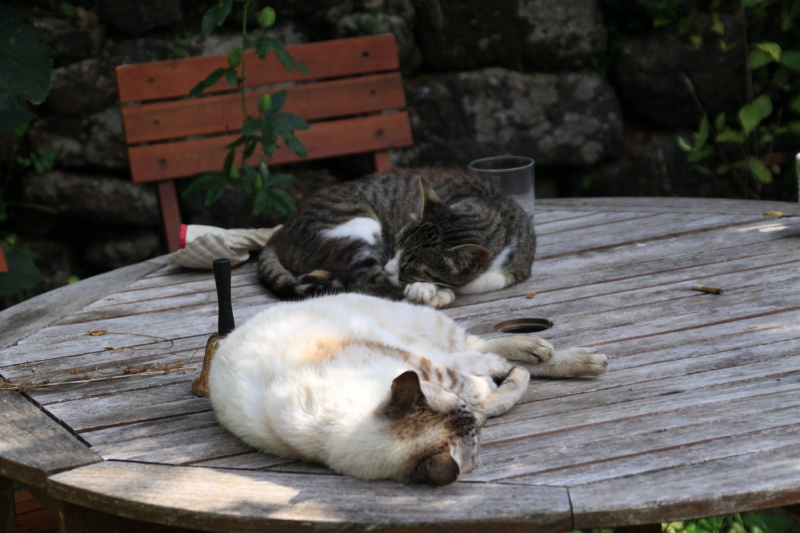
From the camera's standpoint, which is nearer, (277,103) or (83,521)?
(83,521)

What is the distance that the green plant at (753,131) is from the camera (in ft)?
14.2

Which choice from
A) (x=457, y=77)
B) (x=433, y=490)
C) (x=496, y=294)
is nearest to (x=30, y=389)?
(x=433, y=490)

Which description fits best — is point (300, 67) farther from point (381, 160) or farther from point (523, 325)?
point (523, 325)

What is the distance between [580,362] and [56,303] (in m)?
1.98

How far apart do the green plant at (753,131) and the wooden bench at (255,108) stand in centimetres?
192

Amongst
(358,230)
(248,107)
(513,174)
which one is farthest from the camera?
(248,107)

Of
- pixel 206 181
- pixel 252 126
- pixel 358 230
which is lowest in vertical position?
pixel 358 230

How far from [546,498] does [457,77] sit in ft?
11.7

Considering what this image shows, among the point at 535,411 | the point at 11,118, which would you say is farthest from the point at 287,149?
the point at 535,411

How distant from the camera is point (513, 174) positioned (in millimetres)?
3082

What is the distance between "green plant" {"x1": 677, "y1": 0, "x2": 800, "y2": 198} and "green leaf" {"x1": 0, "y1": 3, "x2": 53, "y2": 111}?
3503mm

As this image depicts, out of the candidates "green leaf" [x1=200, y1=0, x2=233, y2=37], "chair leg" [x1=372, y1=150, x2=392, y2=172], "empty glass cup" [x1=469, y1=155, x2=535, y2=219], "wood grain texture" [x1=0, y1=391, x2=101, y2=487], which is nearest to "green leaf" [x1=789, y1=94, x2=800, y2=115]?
"empty glass cup" [x1=469, y1=155, x2=535, y2=219]

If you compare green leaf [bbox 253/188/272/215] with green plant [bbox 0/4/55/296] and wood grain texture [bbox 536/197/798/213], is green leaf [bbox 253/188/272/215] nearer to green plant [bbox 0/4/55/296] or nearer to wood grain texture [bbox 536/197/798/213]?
green plant [bbox 0/4/55/296]

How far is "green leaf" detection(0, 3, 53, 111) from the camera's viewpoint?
8.70 ft
